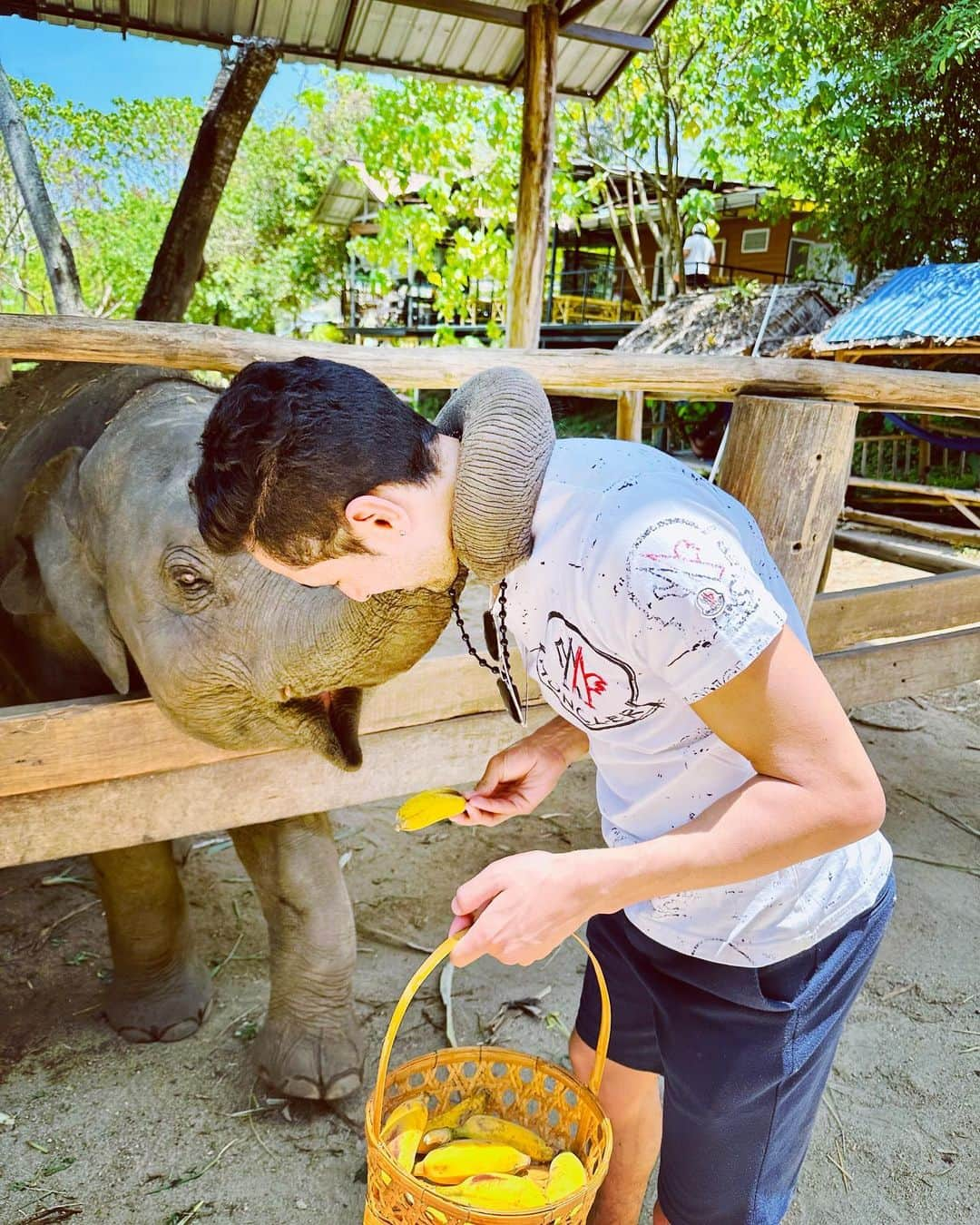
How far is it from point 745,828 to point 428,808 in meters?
0.54

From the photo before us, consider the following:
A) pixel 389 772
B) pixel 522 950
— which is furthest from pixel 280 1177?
pixel 522 950

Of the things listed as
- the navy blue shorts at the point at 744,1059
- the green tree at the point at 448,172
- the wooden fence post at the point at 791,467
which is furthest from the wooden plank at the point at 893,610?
the green tree at the point at 448,172

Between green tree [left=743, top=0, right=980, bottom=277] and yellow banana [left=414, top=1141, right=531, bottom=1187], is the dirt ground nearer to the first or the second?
yellow banana [left=414, top=1141, right=531, bottom=1187]

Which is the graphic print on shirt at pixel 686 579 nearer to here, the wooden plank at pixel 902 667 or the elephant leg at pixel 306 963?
the elephant leg at pixel 306 963

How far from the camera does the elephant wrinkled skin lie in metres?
1.91

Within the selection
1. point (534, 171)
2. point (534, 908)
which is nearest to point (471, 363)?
point (534, 908)

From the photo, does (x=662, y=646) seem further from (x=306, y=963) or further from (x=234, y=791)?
(x=306, y=963)

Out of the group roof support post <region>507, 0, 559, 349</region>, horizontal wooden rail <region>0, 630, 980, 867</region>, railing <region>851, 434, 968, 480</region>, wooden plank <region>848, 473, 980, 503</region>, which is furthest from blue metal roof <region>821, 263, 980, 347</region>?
horizontal wooden rail <region>0, 630, 980, 867</region>

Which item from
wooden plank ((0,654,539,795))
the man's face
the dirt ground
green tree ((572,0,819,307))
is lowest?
the dirt ground

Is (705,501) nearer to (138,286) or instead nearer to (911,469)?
(911,469)

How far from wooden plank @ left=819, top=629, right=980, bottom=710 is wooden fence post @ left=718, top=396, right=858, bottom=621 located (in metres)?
0.69

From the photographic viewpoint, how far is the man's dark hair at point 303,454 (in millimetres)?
1111

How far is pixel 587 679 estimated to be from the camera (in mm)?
1199

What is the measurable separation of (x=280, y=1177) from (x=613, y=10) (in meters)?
5.65
